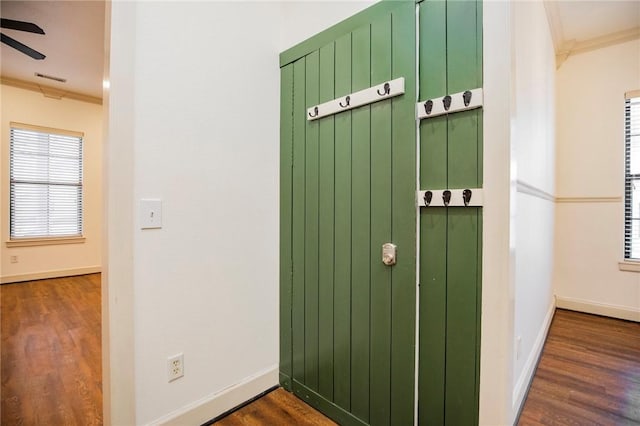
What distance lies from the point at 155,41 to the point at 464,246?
5.16 ft

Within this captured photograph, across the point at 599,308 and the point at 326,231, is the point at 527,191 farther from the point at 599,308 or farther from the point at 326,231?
the point at 599,308

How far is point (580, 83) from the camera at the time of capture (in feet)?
10.5

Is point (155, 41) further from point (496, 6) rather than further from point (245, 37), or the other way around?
point (496, 6)

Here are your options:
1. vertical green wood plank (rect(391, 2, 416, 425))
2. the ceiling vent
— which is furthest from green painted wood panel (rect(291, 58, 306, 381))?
the ceiling vent

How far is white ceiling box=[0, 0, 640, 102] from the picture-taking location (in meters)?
2.63

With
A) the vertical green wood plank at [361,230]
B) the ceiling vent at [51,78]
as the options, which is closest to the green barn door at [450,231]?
the vertical green wood plank at [361,230]

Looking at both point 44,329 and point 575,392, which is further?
point 44,329

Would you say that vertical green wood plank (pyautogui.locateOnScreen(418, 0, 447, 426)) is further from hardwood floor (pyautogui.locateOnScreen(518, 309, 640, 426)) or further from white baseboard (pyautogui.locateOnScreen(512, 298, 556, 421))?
hardwood floor (pyautogui.locateOnScreen(518, 309, 640, 426))

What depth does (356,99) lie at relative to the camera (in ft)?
4.78

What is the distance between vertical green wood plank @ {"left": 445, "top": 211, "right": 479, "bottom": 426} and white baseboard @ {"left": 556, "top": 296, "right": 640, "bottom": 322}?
3026 mm

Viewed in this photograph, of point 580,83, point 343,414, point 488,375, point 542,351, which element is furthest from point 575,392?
point 580,83

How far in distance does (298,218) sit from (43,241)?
491 centimetres

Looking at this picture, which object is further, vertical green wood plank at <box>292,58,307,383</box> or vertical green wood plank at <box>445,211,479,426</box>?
vertical green wood plank at <box>292,58,307,383</box>

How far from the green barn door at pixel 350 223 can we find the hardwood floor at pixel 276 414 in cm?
6
